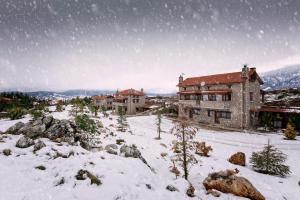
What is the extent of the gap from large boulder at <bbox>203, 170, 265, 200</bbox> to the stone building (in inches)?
866

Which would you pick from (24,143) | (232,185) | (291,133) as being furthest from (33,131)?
(291,133)

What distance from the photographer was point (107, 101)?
8925cm

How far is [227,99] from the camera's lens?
130ft

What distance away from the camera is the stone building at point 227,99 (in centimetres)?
3762

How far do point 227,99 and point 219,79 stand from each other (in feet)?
17.7

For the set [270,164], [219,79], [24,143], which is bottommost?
[270,164]

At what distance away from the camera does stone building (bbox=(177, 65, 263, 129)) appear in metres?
37.6

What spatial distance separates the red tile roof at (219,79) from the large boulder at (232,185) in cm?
2946

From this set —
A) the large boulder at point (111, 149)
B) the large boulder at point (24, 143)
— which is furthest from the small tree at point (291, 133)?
the large boulder at point (24, 143)

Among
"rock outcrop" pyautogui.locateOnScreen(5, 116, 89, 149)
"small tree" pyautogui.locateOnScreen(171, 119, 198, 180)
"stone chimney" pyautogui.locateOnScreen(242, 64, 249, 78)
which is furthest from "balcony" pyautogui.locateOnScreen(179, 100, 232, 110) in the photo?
"rock outcrop" pyautogui.locateOnScreen(5, 116, 89, 149)

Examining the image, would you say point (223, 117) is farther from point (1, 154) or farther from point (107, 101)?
point (107, 101)

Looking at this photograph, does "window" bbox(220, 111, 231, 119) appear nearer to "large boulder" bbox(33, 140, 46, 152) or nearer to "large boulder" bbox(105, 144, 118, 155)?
"large boulder" bbox(105, 144, 118, 155)

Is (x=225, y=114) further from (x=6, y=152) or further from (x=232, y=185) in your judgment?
(x=6, y=152)

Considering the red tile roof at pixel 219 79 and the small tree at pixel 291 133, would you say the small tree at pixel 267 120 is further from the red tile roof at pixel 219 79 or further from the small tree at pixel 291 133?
the red tile roof at pixel 219 79
